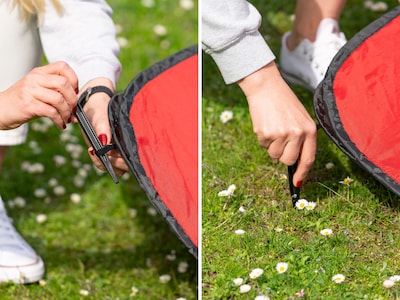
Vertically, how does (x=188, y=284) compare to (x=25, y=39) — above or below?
below

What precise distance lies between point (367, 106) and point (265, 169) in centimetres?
35

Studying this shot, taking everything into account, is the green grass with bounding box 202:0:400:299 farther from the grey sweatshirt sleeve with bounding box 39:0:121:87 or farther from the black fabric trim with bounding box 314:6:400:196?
the grey sweatshirt sleeve with bounding box 39:0:121:87

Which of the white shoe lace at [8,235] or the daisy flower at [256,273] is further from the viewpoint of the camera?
the white shoe lace at [8,235]

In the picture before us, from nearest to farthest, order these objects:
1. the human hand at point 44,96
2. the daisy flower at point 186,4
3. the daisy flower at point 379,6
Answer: the human hand at point 44,96 < the daisy flower at point 379,6 < the daisy flower at point 186,4

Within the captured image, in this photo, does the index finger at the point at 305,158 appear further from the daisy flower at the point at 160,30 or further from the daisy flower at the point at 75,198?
the daisy flower at the point at 160,30

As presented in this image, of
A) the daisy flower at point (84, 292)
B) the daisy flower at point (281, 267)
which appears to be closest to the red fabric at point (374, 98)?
the daisy flower at point (281, 267)

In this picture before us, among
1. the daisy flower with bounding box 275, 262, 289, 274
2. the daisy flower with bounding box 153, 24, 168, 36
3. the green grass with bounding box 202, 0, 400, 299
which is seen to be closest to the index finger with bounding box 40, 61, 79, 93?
the green grass with bounding box 202, 0, 400, 299

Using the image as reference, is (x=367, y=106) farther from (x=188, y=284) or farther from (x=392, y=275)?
(x=188, y=284)

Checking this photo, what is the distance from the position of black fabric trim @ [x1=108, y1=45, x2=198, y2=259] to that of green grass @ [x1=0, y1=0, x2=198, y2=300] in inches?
16.9

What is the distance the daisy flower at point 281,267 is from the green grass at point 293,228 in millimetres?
10

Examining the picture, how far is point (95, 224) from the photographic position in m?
2.17

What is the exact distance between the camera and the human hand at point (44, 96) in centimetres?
146

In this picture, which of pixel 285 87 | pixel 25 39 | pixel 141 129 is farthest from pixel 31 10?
pixel 285 87

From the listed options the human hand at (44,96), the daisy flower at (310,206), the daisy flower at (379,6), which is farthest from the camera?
the daisy flower at (379,6)
